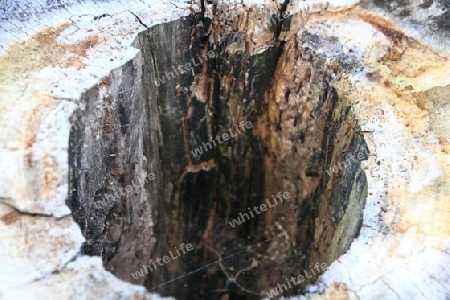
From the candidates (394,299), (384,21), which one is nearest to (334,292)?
(394,299)

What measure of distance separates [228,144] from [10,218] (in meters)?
1.14

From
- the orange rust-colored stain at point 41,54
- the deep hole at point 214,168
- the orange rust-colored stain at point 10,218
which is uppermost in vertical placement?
the orange rust-colored stain at point 41,54

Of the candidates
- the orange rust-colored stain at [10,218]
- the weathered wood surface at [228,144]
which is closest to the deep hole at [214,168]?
the weathered wood surface at [228,144]

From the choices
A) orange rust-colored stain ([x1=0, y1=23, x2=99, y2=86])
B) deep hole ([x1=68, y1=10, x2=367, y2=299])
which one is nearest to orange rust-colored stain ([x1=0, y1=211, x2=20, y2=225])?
deep hole ([x1=68, y1=10, x2=367, y2=299])

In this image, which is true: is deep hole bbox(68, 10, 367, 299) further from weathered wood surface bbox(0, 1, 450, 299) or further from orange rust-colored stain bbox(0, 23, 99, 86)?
orange rust-colored stain bbox(0, 23, 99, 86)

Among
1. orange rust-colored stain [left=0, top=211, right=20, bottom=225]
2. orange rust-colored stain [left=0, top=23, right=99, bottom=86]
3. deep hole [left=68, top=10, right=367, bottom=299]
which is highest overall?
orange rust-colored stain [left=0, top=23, right=99, bottom=86]

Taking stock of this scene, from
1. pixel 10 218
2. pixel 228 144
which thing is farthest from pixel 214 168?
pixel 10 218

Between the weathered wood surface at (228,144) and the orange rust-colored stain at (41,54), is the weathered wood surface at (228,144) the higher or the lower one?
the lower one

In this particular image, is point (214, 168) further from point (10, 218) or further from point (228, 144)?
point (10, 218)

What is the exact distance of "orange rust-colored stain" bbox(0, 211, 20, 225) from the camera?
5.38 ft

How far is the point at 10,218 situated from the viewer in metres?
1.64

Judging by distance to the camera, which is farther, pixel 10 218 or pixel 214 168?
pixel 214 168

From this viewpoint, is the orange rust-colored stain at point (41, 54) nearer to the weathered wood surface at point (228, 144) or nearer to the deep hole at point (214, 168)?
the weathered wood surface at point (228, 144)

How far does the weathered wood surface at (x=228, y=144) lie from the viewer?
65.1 inches
